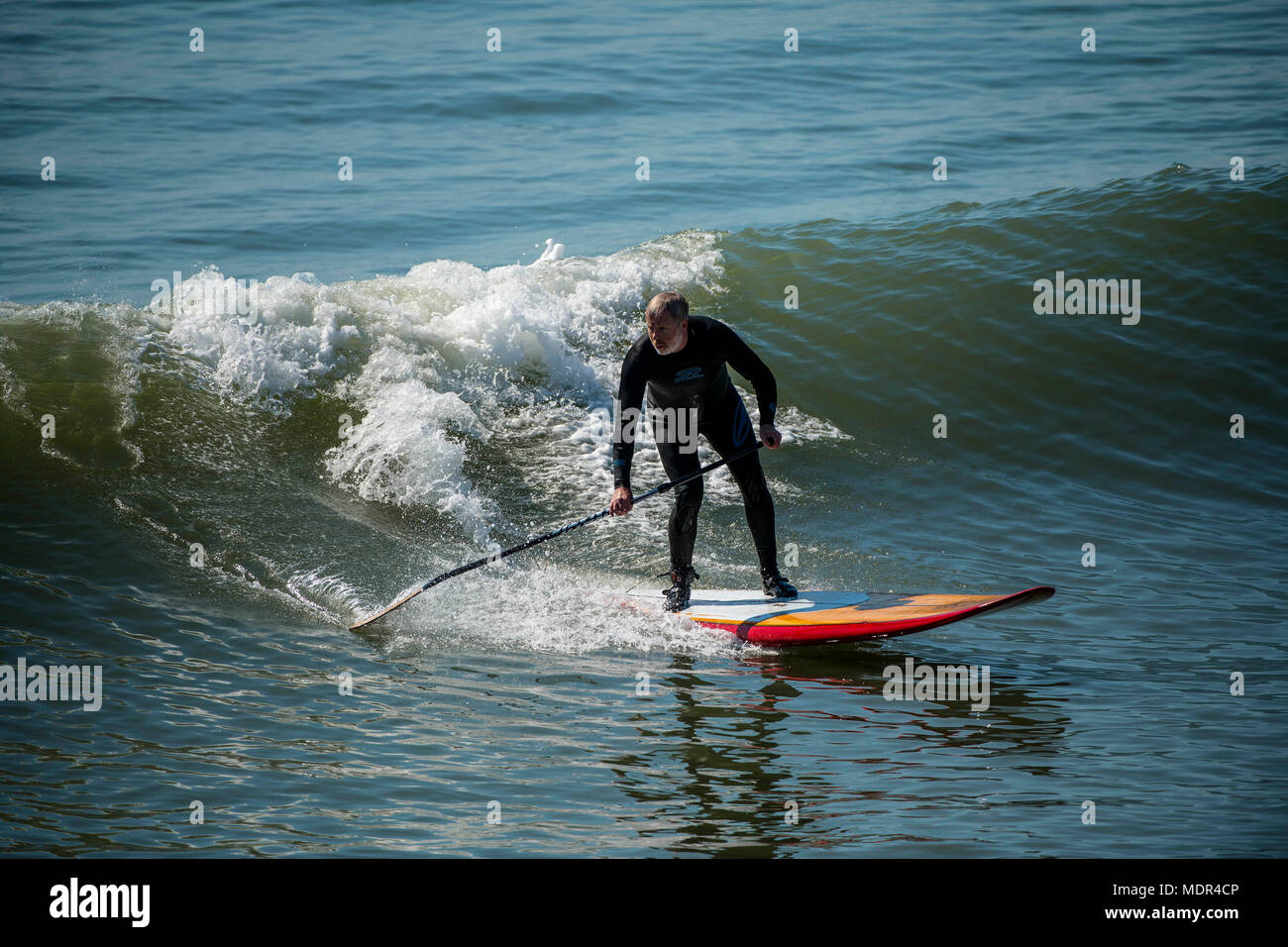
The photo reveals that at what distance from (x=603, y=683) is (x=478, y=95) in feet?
50.8

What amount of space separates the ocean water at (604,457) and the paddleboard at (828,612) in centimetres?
14

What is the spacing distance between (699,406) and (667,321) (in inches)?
25.7

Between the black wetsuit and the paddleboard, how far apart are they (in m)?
0.25

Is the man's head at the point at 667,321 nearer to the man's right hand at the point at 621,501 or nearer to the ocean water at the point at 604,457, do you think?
the man's right hand at the point at 621,501

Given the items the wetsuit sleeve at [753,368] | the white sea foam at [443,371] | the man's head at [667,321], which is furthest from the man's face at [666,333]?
the white sea foam at [443,371]

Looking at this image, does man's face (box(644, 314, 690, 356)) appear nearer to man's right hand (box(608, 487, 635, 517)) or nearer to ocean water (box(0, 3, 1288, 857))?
man's right hand (box(608, 487, 635, 517))

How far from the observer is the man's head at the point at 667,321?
5473 millimetres

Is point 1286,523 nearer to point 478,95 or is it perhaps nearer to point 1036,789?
point 1036,789

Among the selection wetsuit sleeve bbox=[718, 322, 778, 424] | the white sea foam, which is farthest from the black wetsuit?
the white sea foam

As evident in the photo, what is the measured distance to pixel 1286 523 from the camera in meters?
7.93

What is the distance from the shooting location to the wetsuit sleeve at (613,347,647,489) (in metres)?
5.73

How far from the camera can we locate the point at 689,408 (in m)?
5.98

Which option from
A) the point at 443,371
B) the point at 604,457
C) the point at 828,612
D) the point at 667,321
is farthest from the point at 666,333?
the point at 443,371
